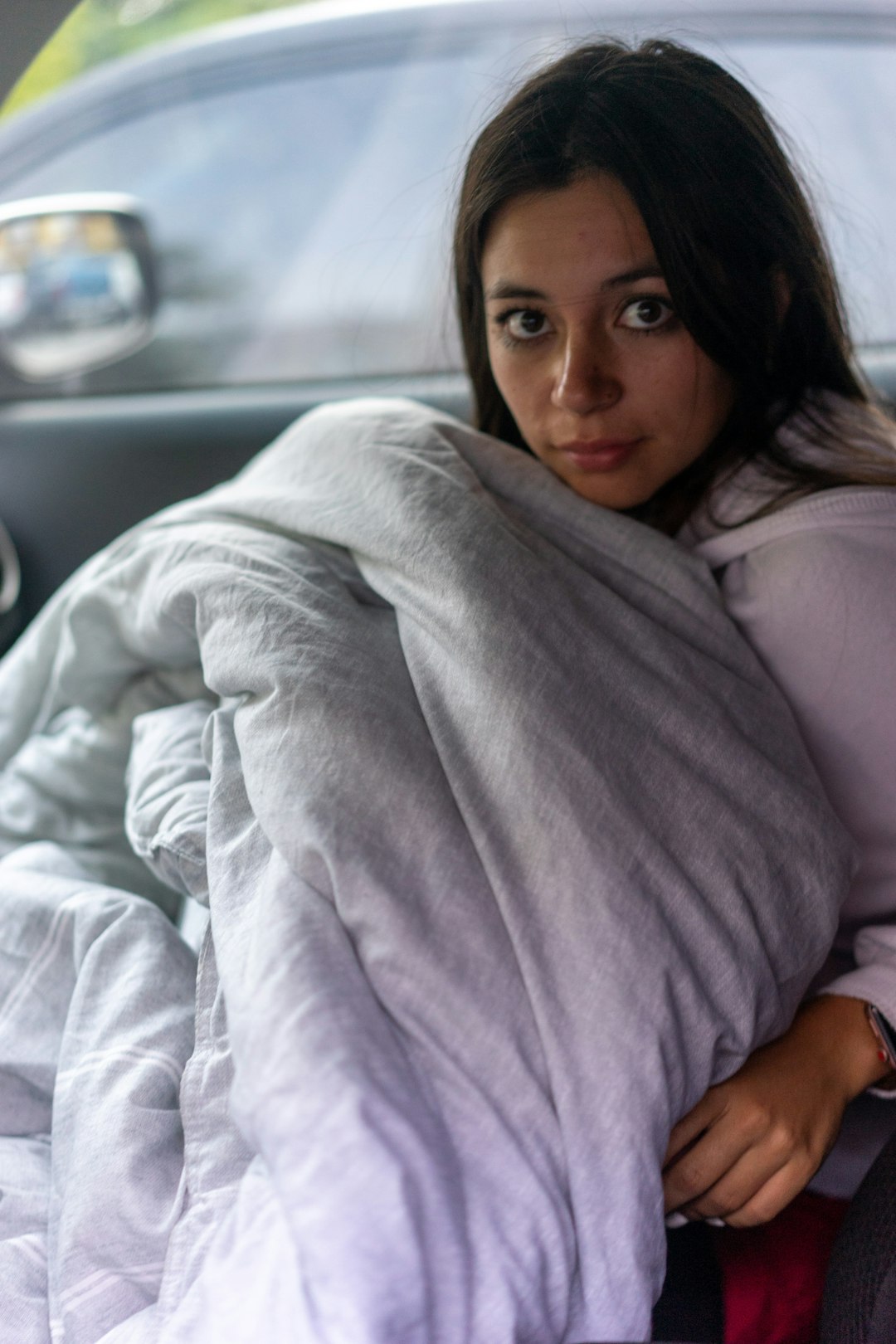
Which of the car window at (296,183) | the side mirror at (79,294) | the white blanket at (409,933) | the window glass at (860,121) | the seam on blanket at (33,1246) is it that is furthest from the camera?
the side mirror at (79,294)

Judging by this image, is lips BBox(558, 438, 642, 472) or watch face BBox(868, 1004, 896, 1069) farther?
lips BBox(558, 438, 642, 472)

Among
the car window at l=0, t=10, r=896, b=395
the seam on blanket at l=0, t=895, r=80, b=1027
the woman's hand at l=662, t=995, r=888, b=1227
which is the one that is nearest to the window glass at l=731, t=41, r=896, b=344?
the car window at l=0, t=10, r=896, b=395

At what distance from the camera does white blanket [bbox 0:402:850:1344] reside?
61cm

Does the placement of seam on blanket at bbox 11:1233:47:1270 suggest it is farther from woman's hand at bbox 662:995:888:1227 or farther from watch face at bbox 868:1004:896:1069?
watch face at bbox 868:1004:896:1069

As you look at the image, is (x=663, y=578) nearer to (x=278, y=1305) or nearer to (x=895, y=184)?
(x=278, y=1305)

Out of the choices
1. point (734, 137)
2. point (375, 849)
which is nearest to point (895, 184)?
point (734, 137)

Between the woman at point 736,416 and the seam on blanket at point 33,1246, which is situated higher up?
the woman at point 736,416

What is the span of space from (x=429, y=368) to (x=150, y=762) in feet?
2.44

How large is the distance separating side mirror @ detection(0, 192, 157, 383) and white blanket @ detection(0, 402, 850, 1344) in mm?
910

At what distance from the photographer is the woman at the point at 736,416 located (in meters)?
0.82

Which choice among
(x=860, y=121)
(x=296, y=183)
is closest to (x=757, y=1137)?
(x=860, y=121)

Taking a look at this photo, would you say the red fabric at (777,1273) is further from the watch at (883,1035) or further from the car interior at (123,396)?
the car interior at (123,396)

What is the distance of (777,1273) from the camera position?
81 cm

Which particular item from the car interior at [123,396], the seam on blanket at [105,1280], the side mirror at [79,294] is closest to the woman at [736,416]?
the seam on blanket at [105,1280]
